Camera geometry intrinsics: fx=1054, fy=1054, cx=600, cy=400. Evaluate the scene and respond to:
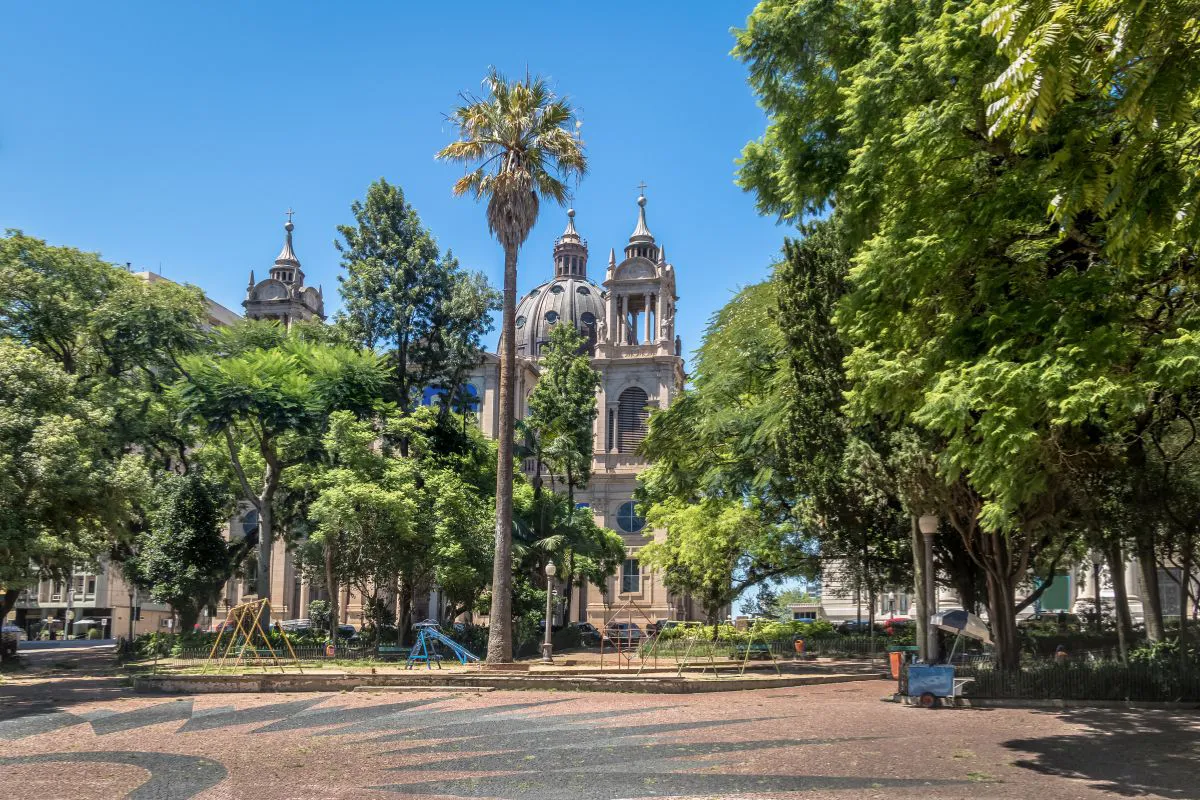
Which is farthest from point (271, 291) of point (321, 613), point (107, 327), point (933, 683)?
point (933, 683)

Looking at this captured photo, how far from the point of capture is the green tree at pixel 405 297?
135ft

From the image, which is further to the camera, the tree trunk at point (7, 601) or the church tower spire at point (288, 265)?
the church tower spire at point (288, 265)

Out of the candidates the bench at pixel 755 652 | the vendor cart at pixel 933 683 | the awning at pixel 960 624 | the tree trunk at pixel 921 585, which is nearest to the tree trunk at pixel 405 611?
the bench at pixel 755 652

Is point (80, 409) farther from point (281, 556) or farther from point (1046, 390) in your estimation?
point (281, 556)

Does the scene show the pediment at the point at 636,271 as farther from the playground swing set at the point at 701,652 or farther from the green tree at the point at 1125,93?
the green tree at the point at 1125,93

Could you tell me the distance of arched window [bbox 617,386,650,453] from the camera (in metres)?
83.8

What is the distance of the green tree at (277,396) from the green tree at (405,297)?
7.60 feet

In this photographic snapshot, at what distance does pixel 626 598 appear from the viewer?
75.6 m

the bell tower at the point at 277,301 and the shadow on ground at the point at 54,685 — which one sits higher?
the bell tower at the point at 277,301

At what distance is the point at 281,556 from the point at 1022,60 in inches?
2896

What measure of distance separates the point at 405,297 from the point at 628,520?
136ft

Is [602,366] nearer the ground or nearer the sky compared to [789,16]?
nearer the sky

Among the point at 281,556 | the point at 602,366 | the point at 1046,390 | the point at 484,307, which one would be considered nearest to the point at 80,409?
the point at 484,307

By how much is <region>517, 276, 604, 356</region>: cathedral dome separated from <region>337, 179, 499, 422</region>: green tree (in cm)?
6241
